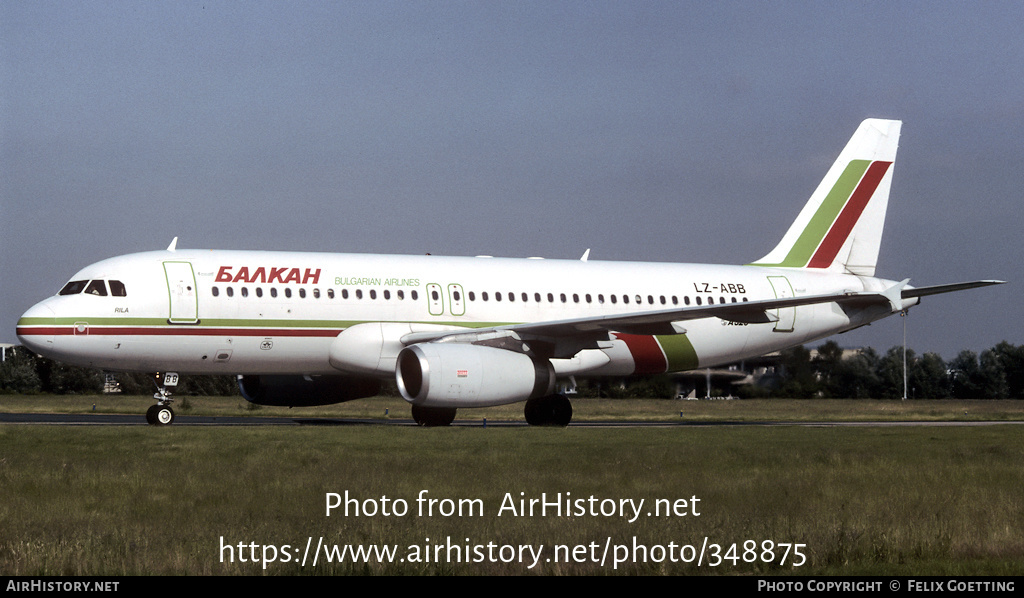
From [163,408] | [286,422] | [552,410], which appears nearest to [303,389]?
[286,422]

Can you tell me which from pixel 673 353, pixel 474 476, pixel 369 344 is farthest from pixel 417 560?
pixel 673 353

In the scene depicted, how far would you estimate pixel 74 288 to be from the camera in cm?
2345

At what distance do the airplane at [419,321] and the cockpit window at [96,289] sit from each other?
0.06 feet

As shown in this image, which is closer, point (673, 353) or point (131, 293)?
point (131, 293)

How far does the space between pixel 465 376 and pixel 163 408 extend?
5933mm

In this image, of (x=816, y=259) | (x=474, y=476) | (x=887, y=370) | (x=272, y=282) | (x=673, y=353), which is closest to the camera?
(x=474, y=476)

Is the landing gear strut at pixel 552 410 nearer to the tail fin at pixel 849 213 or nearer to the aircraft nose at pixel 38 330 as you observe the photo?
the tail fin at pixel 849 213

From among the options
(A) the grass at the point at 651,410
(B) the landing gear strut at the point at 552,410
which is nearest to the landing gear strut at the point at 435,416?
(B) the landing gear strut at the point at 552,410

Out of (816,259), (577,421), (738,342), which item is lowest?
(577,421)

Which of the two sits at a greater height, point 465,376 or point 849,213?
point 849,213

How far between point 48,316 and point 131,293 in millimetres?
1540

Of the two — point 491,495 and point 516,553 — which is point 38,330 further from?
point 516,553

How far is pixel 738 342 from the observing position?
2989cm

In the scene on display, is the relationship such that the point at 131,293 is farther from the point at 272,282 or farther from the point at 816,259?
the point at 816,259
